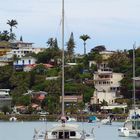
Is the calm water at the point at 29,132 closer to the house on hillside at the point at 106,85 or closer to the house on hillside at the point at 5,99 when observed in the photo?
the house on hillside at the point at 106,85

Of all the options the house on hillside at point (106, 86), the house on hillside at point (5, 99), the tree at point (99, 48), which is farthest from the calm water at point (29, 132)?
the tree at point (99, 48)

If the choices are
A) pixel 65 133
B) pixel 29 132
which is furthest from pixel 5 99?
pixel 65 133

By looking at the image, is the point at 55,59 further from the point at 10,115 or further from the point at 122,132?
the point at 122,132

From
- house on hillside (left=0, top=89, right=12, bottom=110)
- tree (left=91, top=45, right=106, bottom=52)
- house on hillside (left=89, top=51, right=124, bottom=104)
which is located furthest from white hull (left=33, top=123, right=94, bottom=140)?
tree (left=91, top=45, right=106, bottom=52)

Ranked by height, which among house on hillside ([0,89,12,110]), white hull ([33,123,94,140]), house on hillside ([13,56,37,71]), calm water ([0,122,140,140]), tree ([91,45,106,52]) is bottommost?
calm water ([0,122,140,140])

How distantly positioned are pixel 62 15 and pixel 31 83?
390 ft

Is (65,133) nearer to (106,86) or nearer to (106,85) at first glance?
(106,86)

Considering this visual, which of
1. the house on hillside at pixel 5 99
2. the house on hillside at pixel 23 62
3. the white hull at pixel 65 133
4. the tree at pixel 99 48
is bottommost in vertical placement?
the white hull at pixel 65 133

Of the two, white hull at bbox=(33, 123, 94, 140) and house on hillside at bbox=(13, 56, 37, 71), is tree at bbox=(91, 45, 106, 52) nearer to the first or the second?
house on hillside at bbox=(13, 56, 37, 71)

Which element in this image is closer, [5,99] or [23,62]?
[5,99]

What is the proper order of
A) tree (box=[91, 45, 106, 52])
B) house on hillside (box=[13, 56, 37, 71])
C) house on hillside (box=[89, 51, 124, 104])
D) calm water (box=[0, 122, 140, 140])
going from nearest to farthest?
1. calm water (box=[0, 122, 140, 140])
2. house on hillside (box=[89, 51, 124, 104])
3. house on hillside (box=[13, 56, 37, 71])
4. tree (box=[91, 45, 106, 52])

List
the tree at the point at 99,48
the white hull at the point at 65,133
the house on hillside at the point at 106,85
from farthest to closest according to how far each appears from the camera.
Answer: the tree at the point at 99,48 → the house on hillside at the point at 106,85 → the white hull at the point at 65,133

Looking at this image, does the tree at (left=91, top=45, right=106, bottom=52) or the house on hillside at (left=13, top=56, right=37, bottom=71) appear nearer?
the house on hillside at (left=13, top=56, right=37, bottom=71)

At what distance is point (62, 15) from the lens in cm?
4672
